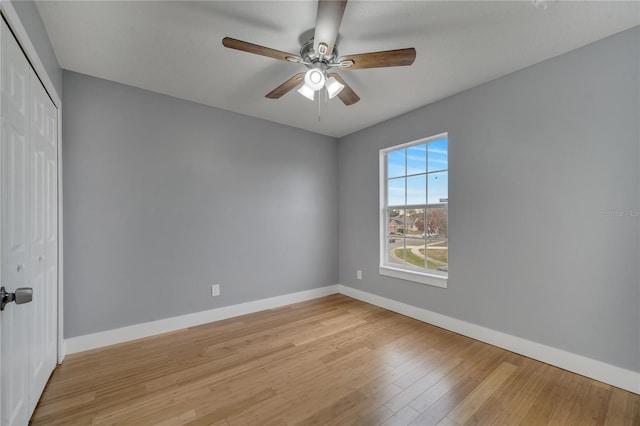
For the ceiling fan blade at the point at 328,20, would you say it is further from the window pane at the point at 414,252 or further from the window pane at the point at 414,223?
the window pane at the point at 414,252

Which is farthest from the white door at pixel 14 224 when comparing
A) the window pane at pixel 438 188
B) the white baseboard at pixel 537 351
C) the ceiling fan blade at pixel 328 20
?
the window pane at pixel 438 188

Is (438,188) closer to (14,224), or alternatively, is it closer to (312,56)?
(312,56)

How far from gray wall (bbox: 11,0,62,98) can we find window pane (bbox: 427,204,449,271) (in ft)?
11.6

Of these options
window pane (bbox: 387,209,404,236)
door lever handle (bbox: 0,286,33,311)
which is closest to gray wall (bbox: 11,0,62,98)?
door lever handle (bbox: 0,286,33,311)

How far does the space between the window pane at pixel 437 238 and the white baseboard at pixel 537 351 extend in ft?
1.82

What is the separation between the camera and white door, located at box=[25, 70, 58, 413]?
5.44 ft

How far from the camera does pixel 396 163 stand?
3617mm

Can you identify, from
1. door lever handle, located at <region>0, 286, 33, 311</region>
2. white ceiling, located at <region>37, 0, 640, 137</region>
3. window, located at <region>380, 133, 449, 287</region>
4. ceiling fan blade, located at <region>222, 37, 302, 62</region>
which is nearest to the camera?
door lever handle, located at <region>0, 286, 33, 311</region>

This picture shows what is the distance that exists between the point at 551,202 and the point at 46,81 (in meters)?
3.91

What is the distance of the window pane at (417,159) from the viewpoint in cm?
325

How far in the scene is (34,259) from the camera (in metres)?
1.66

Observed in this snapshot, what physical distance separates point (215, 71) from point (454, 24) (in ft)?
6.35

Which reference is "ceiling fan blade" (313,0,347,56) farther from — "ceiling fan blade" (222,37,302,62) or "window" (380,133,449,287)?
"window" (380,133,449,287)

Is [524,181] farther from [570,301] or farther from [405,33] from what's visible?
[405,33]
